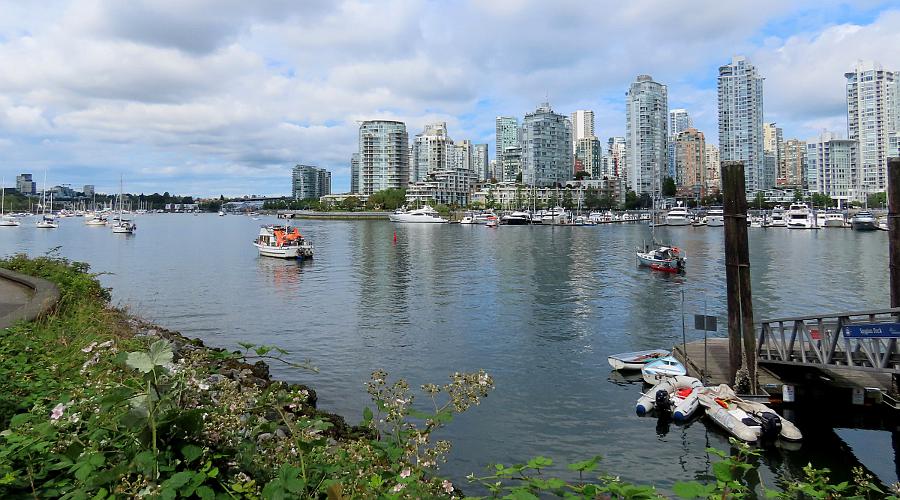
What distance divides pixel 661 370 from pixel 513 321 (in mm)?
12622

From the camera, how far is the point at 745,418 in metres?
15.0

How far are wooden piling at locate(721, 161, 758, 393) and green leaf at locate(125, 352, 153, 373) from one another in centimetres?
1639

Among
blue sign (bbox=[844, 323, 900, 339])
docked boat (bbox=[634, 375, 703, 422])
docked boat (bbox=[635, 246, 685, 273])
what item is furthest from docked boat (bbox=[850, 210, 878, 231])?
docked boat (bbox=[634, 375, 703, 422])

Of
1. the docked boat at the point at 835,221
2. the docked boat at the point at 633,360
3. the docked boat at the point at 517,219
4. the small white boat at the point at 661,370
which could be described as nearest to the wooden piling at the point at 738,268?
the small white boat at the point at 661,370

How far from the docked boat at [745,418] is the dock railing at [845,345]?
2.39 metres

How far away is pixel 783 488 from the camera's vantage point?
12.7 metres

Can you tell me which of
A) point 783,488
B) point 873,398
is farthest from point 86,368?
point 873,398

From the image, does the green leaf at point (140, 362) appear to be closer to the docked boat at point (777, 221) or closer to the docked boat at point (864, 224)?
the docked boat at point (864, 224)

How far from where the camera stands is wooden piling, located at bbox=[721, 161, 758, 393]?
1698cm

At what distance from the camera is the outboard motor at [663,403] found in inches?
666

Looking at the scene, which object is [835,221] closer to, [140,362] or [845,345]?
[845,345]

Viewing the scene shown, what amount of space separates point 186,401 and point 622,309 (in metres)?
33.0

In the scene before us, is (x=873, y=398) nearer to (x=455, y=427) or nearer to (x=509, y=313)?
(x=455, y=427)

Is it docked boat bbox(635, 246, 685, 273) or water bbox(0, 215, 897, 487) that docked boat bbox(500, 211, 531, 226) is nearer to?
water bbox(0, 215, 897, 487)
